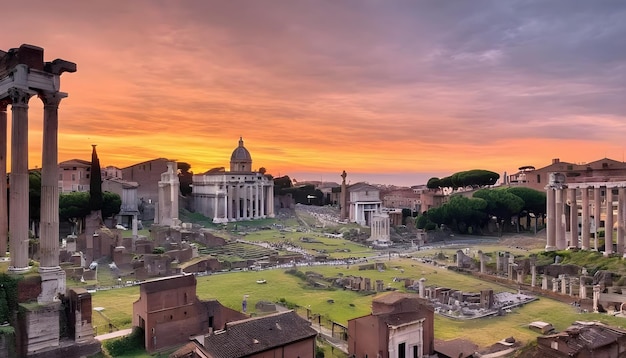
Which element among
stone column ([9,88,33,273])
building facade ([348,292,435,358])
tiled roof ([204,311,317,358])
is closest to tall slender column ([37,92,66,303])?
stone column ([9,88,33,273])

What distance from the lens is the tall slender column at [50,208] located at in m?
13.3

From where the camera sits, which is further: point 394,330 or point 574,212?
point 574,212

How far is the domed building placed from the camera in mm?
66562

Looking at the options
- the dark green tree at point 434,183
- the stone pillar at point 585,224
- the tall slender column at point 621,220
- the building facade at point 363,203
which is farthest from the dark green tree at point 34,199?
the dark green tree at point 434,183

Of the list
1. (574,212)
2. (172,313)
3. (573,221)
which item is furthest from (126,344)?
(574,212)

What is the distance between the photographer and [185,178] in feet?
256

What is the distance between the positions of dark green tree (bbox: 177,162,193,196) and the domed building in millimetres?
2825

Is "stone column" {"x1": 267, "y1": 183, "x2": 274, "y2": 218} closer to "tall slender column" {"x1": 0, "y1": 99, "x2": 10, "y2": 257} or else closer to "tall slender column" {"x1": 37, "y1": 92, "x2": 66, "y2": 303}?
"tall slender column" {"x1": 0, "y1": 99, "x2": 10, "y2": 257}

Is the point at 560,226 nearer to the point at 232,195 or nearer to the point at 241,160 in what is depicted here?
the point at 232,195

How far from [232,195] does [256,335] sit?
53205mm

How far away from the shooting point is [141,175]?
66.9 metres

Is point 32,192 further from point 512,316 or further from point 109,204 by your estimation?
point 512,316

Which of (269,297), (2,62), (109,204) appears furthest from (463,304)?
(109,204)

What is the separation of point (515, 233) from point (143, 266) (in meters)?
48.8
